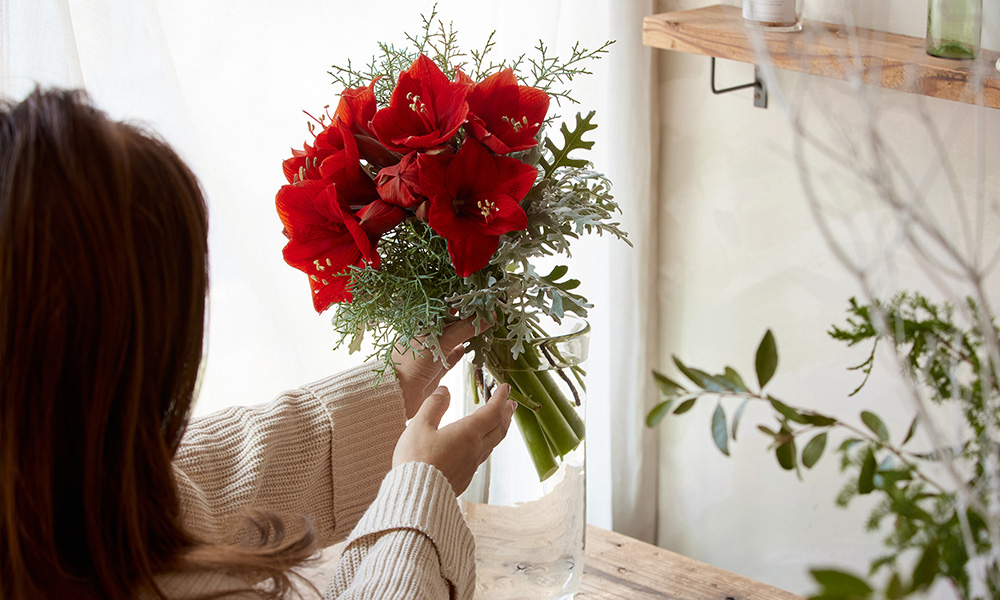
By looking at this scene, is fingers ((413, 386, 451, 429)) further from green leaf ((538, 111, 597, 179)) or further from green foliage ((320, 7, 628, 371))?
green leaf ((538, 111, 597, 179))

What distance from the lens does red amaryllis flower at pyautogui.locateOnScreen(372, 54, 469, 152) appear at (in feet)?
2.49

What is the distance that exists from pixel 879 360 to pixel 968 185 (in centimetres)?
28

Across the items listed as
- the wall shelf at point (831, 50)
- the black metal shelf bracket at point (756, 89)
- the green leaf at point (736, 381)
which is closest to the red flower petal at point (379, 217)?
the green leaf at point (736, 381)

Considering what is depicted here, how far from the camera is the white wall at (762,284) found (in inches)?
55.0

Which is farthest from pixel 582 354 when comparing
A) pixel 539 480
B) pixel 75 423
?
pixel 75 423

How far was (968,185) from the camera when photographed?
52.0 inches

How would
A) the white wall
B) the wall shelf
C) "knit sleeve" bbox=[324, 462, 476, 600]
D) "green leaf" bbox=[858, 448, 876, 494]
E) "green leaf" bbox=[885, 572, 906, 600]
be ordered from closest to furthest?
"green leaf" bbox=[885, 572, 906, 600]
"green leaf" bbox=[858, 448, 876, 494]
"knit sleeve" bbox=[324, 462, 476, 600]
the wall shelf
the white wall

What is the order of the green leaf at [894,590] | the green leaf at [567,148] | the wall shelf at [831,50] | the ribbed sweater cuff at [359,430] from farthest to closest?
1. the wall shelf at [831,50]
2. the ribbed sweater cuff at [359,430]
3. the green leaf at [567,148]
4. the green leaf at [894,590]

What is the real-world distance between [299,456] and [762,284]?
0.95 meters

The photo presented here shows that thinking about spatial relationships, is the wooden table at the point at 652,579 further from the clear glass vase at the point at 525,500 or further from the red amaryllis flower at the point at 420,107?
the red amaryllis flower at the point at 420,107

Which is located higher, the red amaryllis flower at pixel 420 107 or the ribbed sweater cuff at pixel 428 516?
the red amaryllis flower at pixel 420 107

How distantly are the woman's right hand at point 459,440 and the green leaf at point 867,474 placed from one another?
44 cm

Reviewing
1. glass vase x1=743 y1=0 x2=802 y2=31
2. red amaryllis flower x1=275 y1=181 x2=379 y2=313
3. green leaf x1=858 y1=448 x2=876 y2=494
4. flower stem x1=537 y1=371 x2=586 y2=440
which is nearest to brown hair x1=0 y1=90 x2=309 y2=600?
red amaryllis flower x1=275 y1=181 x2=379 y2=313

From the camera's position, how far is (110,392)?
61 centimetres
